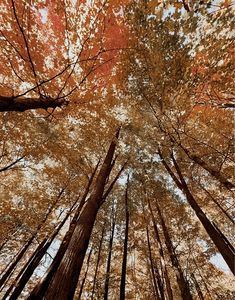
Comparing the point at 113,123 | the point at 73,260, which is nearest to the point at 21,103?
the point at 73,260

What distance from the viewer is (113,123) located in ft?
30.8

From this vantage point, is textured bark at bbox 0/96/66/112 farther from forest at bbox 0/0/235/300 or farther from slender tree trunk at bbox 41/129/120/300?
slender tree trunk at bbox 41/129/120/300

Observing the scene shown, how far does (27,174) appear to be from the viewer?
11898 mm

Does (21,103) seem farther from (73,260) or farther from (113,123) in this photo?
(113,123)

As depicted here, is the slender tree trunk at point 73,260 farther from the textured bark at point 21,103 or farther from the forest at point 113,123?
the textured bark at point 21,103

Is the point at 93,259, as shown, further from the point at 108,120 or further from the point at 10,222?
the point at 108,120

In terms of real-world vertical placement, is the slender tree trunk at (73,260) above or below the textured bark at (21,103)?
below

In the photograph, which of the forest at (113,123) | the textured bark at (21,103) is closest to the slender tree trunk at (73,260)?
the forest at (113,123)

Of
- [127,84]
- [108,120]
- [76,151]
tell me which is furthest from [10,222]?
[127,84]

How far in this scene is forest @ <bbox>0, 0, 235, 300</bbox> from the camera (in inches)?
169

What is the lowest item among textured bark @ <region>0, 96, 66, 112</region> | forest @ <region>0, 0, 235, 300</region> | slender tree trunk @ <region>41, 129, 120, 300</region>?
slender tree trunk @ <region>41, 129, 120, 300</region>

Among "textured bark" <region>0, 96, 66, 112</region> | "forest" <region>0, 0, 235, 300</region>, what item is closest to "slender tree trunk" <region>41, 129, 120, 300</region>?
"forest" <region>0, 0, 235, 300</region>

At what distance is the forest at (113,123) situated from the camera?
4.30 meters

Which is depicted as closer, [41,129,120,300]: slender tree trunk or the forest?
[41,129,120,300]: slender tree trunk
